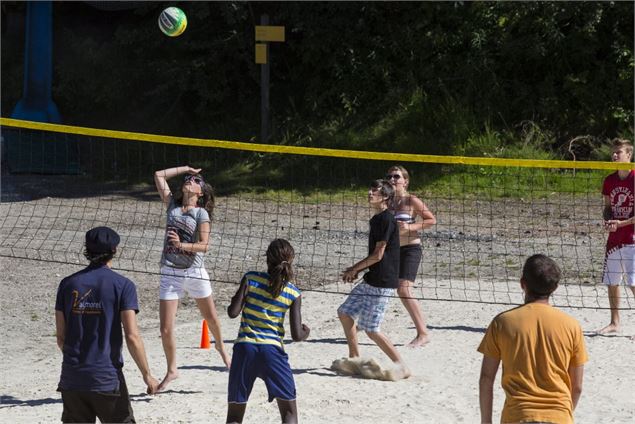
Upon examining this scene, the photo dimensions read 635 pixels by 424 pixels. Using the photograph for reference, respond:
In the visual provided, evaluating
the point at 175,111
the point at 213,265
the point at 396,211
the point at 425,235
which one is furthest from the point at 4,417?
the point at 175,111

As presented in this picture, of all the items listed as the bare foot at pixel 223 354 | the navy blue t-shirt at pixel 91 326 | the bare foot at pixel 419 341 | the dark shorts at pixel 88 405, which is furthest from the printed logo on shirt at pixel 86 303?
the bare foot at pixel 419 341

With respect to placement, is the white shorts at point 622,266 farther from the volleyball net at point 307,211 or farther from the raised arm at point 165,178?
the raised arm at point 165,178

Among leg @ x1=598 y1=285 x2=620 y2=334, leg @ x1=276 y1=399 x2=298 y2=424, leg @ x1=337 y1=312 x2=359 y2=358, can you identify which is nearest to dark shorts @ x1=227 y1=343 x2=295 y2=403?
leg @ x1=276 y1=399 x2=298 y2=424

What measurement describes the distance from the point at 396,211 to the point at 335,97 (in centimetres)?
1148

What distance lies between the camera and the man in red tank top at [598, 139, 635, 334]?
8.46 meters

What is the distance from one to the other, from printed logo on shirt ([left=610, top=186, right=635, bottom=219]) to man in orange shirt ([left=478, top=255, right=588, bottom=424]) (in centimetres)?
413

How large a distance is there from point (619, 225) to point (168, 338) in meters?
3.75

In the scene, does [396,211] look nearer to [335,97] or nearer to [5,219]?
[5,219]

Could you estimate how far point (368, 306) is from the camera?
748 cm

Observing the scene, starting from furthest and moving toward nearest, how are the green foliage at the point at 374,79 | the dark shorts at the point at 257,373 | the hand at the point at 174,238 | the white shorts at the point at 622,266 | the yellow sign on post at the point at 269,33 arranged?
the green foliage at the point at 374,79
the yellow sign on post at the point at 269,33
the white shorts at the point at 622,266
the hand at the point at 174,238
the dark shorts at the point at 257,373

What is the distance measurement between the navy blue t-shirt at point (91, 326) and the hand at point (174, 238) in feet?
6.27

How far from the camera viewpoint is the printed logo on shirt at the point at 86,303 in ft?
17.4

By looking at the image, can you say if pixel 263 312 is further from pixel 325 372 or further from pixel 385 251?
pixel 325 372

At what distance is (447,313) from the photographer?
9.57 meters
